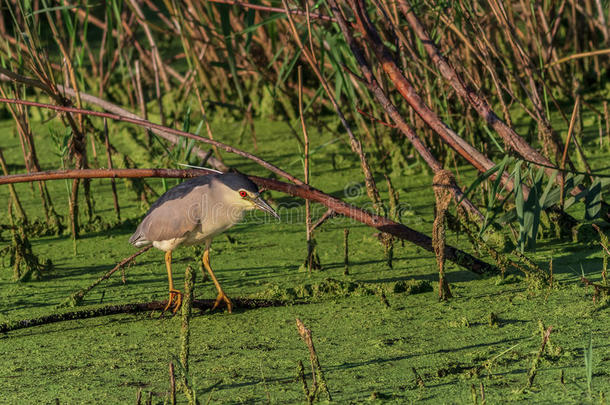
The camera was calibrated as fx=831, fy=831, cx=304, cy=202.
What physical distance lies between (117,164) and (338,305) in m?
1.84

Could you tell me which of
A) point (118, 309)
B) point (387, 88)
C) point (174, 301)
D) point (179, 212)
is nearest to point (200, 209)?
point (179, 212)

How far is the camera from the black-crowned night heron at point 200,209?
9.92ft

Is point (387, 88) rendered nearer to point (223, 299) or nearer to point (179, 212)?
point (179, 212)

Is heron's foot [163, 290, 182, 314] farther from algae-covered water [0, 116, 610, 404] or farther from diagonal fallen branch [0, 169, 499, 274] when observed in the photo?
diagonal fallen branch [0, 169, 499, 274]

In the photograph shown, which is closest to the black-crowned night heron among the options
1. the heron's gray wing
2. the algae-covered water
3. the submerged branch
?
the heron's gray wing

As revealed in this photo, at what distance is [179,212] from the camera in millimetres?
3027

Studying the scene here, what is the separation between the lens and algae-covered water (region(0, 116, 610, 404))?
86.6 inches

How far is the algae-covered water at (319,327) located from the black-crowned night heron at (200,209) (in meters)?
0.26

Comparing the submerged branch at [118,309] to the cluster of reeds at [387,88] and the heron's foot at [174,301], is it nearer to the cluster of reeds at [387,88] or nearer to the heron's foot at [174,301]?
the heron's foot at [174,301]

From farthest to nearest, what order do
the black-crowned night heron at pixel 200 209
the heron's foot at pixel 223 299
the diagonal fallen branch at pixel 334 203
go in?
Answer: the black-crowned night heron at pixel 200 209 < the heron's foot at pixel 223 299 < the diagonal fallen branch at pixel 334 203

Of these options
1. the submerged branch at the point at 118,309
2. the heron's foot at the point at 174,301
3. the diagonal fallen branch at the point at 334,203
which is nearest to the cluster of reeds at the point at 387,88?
the diagonal fallen branch at the point at 334,203

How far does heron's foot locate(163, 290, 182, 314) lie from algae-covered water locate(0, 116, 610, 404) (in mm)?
45

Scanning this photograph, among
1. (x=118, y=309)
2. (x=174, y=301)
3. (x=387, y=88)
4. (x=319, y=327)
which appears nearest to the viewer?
(x=319, y=327)

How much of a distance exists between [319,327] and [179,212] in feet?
2.33
